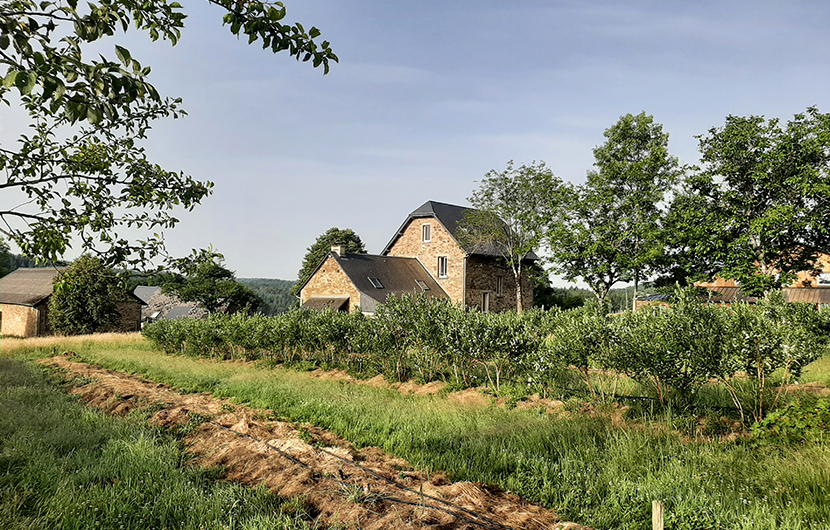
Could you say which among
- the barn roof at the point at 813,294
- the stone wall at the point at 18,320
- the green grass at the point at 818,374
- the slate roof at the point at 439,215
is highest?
the slate roof at the point at 439,215

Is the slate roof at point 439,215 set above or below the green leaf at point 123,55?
above

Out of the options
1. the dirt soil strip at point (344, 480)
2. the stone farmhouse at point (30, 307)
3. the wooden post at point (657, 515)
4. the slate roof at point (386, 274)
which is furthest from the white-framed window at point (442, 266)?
the wooden post at point (657, 515)

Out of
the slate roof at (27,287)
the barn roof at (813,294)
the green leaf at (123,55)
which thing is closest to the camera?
the green leaf at (123,55)

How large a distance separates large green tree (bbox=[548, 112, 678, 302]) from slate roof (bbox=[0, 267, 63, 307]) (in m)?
36.2

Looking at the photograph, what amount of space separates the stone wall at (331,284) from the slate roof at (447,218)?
7.28m

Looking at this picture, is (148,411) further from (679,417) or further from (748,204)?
(748,204)

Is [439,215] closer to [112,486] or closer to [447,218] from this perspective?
[447,218]

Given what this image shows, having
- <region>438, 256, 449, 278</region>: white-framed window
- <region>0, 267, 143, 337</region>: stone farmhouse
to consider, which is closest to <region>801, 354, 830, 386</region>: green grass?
<region>438, 256, 449, 278</region>: white-framed window

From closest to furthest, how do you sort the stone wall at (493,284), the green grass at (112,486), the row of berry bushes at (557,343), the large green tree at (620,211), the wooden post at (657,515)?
1. the wooden post at (657,515)
2. the green grass at (112,486)
3. the row of berry bushes at (557,343)
4. the large green tree at (620,211)
5. the stone wall at (493,284)

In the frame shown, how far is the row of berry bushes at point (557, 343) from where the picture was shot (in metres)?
6.21

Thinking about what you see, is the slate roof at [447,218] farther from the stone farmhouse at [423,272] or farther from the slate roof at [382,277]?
the slate roof at [382,277]

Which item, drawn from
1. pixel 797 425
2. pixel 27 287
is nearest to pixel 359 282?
pixel 797 425

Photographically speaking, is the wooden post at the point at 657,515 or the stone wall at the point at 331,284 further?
the stone wall at the point at 331,284

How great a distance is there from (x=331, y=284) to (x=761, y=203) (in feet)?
78.5
